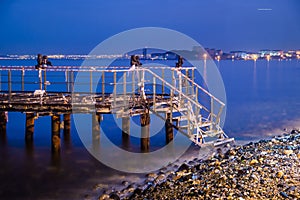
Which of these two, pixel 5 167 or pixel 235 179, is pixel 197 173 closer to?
pixel 235 179

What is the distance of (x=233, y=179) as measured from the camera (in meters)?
10.2

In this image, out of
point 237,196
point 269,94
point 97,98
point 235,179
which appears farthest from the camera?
point 269,94

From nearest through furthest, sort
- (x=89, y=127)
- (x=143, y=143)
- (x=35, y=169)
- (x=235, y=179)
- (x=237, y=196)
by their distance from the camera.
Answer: (x=237, y=196) → (x=235, y=179) → (x=35, y=169) → (x=143, y=143) → (x=89, y=127)

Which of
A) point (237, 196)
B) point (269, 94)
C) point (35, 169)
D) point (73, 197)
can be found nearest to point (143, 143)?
point (35, 169)

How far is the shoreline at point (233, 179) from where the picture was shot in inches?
366

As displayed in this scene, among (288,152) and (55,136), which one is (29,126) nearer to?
(55,136)

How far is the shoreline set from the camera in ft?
30.5

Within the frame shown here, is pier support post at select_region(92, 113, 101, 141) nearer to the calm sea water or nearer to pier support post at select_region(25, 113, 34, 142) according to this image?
the calm sea water

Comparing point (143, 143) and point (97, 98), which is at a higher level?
point (97, 98)

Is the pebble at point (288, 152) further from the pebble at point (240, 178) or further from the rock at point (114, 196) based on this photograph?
the rock at point (114, 196)

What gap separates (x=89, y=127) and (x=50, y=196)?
9.67 meters

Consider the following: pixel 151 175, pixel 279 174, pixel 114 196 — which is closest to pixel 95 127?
pixel 151 175

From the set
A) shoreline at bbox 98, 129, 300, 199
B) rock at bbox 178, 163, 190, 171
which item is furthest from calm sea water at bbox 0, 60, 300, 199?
shoreline at bbox 98, 129, 300, 199

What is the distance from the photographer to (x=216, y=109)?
28469 millimetres
